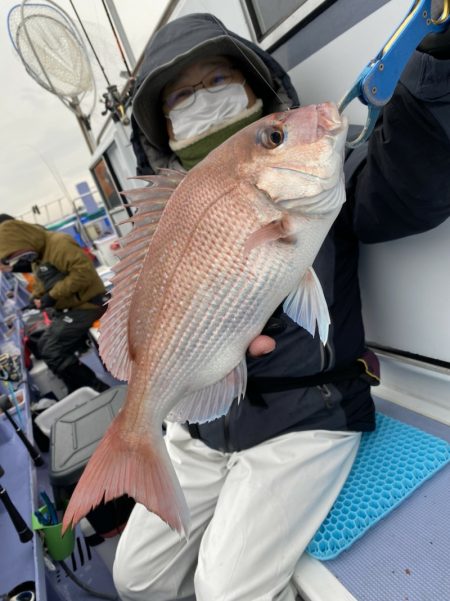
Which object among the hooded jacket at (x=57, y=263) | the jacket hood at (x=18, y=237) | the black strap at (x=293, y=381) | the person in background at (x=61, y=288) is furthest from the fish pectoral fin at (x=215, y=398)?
the jacket hood at (x=18, y=237)

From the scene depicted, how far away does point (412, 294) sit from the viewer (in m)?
1.55

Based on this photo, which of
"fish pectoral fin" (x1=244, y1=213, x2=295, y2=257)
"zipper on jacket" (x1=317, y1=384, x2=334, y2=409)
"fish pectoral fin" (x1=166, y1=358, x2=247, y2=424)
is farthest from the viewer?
"zipper on jacket" (x1=317, y1=384, x2=334, y2=409)

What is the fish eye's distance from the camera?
2.96 feet

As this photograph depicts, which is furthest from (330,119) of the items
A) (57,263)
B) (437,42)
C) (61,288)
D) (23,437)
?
(57,263)

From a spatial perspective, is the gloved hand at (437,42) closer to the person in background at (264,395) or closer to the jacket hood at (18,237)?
the person in background at (264,395)

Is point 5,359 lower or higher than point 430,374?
higher

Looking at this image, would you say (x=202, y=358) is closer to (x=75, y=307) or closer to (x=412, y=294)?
(x=412, y=294)

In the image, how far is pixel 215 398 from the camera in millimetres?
1053

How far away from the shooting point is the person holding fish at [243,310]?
90 centimetres

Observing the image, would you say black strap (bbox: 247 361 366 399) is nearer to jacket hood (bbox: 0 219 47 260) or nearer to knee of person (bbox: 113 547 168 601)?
knee of person (bbox: 113 547 168 601)

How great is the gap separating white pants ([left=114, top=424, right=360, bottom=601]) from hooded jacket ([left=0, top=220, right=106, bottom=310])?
309cm

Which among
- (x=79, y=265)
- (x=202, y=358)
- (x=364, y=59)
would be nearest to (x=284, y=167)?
(x=202, y=358)

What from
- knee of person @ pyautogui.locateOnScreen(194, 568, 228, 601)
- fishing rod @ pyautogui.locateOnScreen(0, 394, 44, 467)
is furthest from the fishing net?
knee of person @ pyautogui.locateOnScreen(194, 568, 228, 601)

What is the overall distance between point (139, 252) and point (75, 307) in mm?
3740
